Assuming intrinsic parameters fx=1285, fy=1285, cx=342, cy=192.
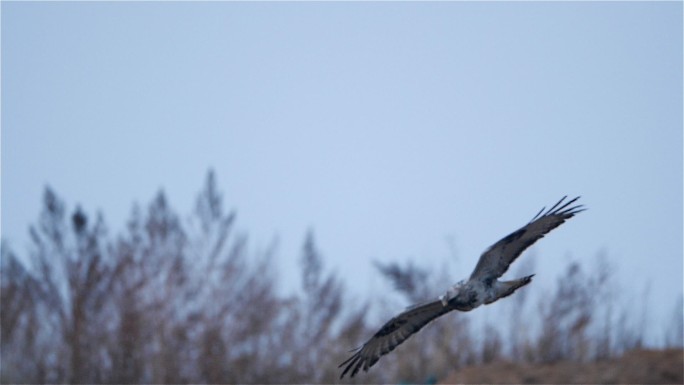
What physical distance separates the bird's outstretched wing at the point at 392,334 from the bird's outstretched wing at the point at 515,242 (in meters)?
1.14

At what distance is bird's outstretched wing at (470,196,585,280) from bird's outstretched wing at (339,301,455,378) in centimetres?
114

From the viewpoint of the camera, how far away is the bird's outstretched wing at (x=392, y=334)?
13664 mm

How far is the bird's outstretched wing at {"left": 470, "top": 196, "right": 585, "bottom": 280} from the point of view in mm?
12422

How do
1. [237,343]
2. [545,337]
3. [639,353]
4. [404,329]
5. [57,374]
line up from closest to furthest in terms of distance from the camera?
[404,329]
[639,353]
[545,337]
[57,374]
[237,343]

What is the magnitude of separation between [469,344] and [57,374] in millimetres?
10684

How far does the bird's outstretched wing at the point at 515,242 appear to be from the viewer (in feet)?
40.8

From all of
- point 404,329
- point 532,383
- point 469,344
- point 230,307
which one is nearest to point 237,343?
point 230,307

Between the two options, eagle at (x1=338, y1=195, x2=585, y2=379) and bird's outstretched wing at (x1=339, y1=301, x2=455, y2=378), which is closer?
eagle at (x1=338, y1=195, x2=585, y2=379)

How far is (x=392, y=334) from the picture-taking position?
14000mm

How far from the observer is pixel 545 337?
2798 centimetres

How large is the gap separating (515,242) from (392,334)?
214cm

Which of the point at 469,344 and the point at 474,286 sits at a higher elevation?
the point at 469,344

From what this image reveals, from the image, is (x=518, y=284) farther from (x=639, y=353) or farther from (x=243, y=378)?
(x=243, y=378)

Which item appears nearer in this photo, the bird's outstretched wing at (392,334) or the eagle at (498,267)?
the eagle at (498,267)
